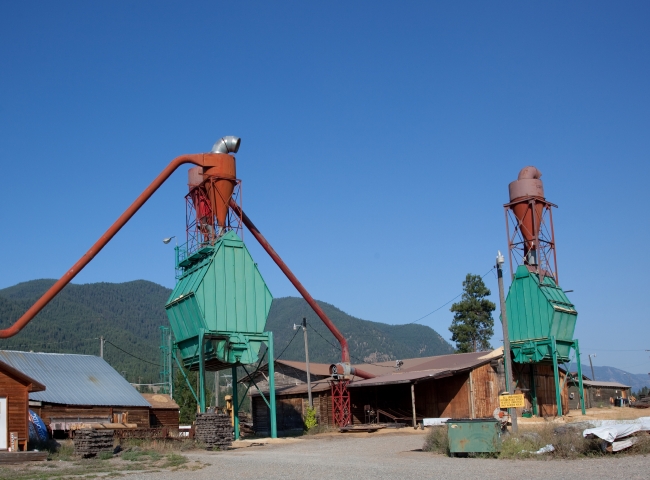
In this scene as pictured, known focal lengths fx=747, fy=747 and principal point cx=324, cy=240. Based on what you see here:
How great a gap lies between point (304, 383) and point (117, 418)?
14175 mm

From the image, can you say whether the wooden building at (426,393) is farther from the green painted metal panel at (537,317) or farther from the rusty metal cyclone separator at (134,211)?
the rusty metal cyclone separator at (134,211)

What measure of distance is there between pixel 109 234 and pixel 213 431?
43.9ft

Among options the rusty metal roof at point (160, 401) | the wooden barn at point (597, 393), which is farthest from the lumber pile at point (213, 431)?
the wooden barn at point (597, 393)

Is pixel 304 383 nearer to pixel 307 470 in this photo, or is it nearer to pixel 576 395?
pixel 576 395

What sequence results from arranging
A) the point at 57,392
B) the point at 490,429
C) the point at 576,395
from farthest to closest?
the point at 576,395, the point at 57,392, the point at 490,429

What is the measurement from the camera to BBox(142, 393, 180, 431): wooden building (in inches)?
1715

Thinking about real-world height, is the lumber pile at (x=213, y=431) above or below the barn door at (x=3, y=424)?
below

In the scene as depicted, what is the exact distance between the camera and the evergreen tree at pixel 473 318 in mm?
71625

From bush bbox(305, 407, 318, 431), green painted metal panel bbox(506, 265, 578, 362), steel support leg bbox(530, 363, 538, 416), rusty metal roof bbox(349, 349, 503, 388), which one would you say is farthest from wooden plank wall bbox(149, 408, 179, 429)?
steel support leg bbox(530, 363, 538, 416)

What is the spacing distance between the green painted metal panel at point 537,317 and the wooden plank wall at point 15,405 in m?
26.5

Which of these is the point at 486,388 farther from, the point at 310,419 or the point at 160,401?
the point at 160,401

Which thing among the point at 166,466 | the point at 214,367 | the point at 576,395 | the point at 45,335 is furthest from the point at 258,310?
the point at 45,335

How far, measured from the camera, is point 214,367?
37.1 m

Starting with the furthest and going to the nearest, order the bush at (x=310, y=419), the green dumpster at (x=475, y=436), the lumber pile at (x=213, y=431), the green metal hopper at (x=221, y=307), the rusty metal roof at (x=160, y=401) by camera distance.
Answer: the rusty metal roof at (x=160, y=401), the bush at (x=310, y=419), the green metal hopper at (x=221, y=307), the lumber pile at (x=213, y=431), the green dumpster at (x=475, y=436)
